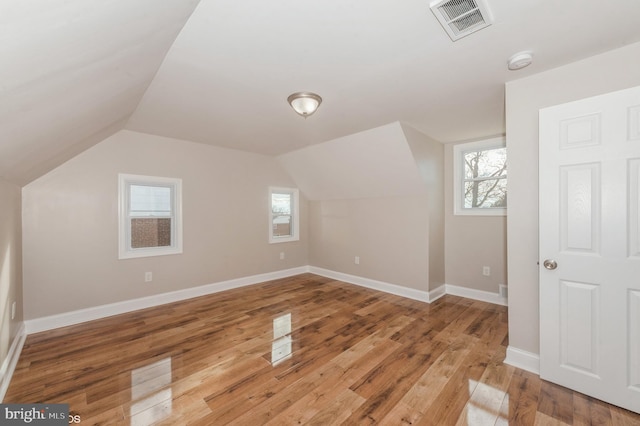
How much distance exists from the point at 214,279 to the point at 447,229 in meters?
3.89

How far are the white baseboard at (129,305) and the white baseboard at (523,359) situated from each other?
3780 mm

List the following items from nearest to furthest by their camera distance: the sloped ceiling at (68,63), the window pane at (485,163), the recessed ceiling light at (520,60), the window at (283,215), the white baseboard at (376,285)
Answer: the sloped ceiling at (68,63) < the recessed ceiling light at (520,60) < the window pane at (485,163) < the white baseboard at (376,285) < the window at (283,215)

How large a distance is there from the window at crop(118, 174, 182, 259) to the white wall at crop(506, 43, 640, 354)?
4153 mm

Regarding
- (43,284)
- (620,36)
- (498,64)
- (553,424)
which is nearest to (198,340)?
(43,284)

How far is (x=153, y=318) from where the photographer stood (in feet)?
10.8

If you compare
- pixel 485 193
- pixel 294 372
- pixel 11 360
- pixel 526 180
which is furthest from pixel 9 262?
pixel 485 193

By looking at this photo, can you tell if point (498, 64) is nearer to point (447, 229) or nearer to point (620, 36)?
point (620, 36)

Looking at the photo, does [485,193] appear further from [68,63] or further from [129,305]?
[129,305]

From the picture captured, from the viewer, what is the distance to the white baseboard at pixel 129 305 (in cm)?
299

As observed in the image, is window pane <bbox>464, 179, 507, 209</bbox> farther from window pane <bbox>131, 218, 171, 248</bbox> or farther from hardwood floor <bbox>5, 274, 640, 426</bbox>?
window pane <bbox>131, 218, 171, 248</bbox>

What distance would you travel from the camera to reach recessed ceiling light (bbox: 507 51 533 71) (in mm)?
1898

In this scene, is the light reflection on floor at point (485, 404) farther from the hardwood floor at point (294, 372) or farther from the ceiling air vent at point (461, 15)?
the ceiling air vent at point (461, 15)

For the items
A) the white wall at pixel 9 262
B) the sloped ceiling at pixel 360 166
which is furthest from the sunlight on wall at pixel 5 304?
the sloped ceiling at pixel 360 166

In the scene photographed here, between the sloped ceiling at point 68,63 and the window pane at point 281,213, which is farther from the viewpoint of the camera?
the window pane at point 281,213
